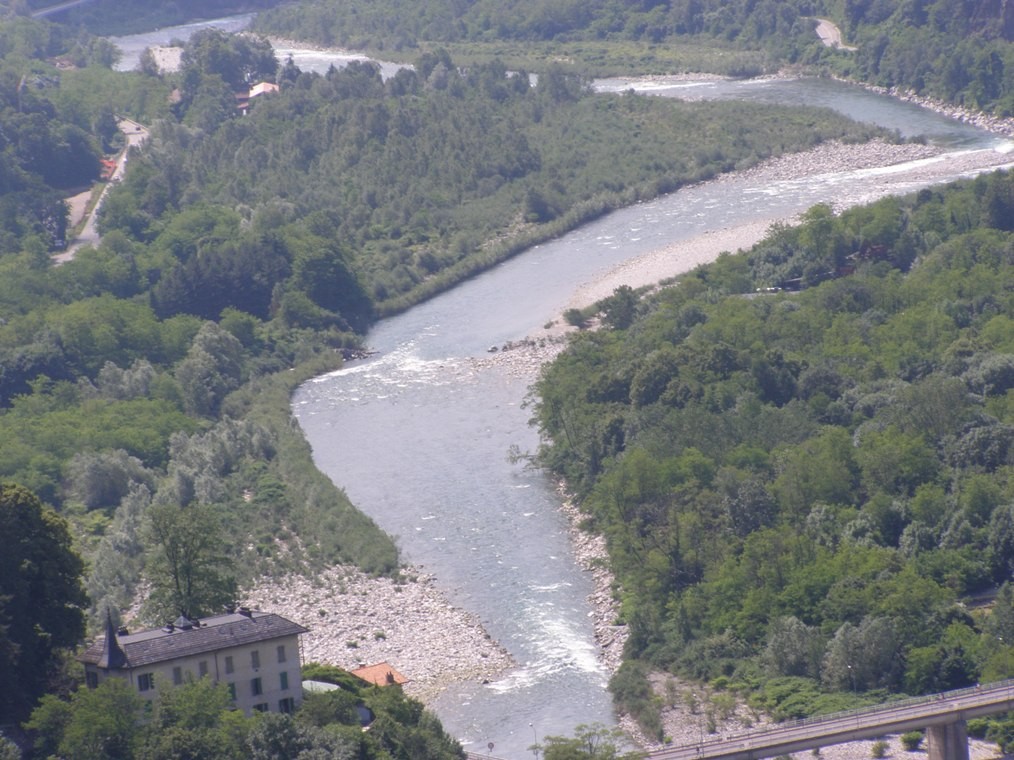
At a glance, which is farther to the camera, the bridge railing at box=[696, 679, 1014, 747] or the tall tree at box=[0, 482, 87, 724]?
the bridge railing at box=[696, 679, 1014, 747]

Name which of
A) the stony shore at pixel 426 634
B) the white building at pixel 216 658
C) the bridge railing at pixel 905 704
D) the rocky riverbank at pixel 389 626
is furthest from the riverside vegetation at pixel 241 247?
the bridge railing at pixel 905 704

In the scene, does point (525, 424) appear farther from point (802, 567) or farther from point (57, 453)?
point (802, 567)

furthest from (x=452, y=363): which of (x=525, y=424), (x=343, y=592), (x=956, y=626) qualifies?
(x=956, y=626)

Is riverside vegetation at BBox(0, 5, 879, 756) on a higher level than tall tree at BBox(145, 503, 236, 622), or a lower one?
lower

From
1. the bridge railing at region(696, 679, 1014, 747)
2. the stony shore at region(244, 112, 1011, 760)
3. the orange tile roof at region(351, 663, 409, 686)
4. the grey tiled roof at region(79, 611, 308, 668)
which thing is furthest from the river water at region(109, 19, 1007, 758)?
the grey tiled roof at region(79, 611, 308, 668)

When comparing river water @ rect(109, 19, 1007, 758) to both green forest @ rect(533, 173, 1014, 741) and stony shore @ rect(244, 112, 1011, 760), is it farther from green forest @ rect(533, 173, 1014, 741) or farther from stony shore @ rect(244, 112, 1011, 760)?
green forest @ rect(533, 173, 1014, 741)
